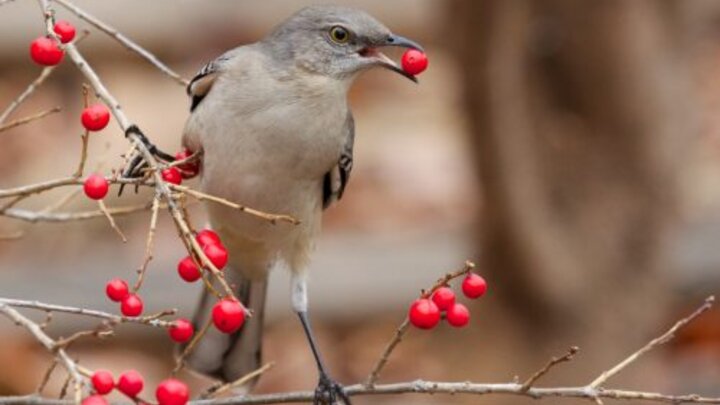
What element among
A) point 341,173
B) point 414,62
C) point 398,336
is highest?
point 414,62

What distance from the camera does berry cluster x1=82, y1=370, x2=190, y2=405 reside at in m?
2.47

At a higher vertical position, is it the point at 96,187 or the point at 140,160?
the point at 96,187

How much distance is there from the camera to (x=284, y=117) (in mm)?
3830

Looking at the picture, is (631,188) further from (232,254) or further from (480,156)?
(232,254)

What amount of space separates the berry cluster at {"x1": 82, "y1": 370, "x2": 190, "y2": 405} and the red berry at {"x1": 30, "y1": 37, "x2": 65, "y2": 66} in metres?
0.70

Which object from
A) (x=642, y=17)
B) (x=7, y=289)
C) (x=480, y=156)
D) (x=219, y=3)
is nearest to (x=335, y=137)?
(x=480, y=156)

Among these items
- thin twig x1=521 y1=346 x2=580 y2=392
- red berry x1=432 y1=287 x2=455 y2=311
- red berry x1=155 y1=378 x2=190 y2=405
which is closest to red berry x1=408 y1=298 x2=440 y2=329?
red berry x1=432 y1=287 x2=455 y2=311

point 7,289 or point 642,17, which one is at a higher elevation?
point 642,17

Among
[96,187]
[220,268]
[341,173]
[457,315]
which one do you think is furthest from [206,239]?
[341,173]

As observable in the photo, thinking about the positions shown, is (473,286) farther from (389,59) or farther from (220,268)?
(389,59)

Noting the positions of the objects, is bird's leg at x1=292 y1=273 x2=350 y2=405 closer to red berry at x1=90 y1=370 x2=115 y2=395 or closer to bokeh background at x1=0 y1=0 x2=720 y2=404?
red berry at x1=90 y1=370 x2=115 y2=395

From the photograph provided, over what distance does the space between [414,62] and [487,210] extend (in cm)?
317

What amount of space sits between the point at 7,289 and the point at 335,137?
4.06 meters

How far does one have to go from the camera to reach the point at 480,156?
638 centimetres
